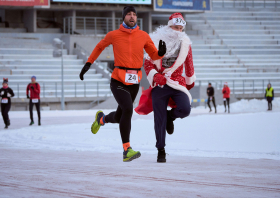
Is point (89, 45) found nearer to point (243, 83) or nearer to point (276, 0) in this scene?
point (243, 83)

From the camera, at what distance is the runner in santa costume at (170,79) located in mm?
5625

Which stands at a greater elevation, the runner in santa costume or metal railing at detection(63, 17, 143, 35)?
metal railing at detection(63, 17, 143, 35)

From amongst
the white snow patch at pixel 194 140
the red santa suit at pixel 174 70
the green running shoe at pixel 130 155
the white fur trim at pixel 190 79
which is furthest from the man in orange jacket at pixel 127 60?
the white snow patch at pixel 194 140

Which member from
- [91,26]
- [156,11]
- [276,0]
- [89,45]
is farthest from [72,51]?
[276,0]

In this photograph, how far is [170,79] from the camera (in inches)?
222

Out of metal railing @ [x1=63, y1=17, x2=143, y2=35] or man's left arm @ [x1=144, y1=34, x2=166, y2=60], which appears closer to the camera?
man's left arm @ [x1=144, y1=34, x2=166, y2=60]

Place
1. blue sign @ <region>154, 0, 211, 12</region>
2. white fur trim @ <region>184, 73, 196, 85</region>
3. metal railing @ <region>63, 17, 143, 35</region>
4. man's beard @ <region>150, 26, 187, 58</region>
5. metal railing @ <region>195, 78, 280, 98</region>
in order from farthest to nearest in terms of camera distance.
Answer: blue sign @ <region>154, 0, 211, 12</region> → metal railing @ <region>63, 17, 143, 35</region> → metal railing @ <region>195, 78, 280, 98</region> → white fur trim @ <region>184, 73, 196, 85</region> → man's beard @ <region>150, 26, 187, 58</region>

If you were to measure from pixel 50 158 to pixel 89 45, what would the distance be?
29267mm

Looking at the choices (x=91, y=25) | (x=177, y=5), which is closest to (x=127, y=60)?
(x=177, y=5)

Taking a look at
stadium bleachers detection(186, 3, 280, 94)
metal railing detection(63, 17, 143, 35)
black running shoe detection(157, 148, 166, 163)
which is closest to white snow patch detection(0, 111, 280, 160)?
black running shoe detection(157, 148, 166, 163)

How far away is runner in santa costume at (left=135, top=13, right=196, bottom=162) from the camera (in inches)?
221

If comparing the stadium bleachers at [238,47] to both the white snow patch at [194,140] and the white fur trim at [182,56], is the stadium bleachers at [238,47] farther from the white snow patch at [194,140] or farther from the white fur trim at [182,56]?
the white fur trim at [182,56]

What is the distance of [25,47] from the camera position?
32.9 m

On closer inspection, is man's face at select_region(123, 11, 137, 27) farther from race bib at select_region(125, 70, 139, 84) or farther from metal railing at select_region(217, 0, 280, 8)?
metal railing at select_region(217, 0, 280, 8)
